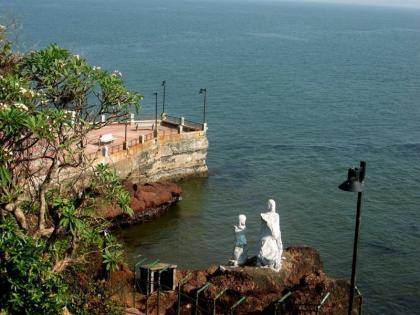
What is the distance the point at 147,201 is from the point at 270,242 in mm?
17327

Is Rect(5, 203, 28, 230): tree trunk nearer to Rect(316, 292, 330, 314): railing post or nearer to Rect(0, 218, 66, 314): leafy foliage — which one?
Rect(0, 218, 66, 314): leafy foliage

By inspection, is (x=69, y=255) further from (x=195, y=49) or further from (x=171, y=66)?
(x=195, y=49)

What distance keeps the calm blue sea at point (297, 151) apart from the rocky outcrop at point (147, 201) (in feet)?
2.34

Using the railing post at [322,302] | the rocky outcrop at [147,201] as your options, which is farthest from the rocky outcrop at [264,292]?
the rocky outcrop at [147,201]

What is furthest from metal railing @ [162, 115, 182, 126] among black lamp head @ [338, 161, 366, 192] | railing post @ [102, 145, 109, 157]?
black lamp head @ [338, 161, 366, 192]

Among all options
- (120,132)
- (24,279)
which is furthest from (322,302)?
(120,132)

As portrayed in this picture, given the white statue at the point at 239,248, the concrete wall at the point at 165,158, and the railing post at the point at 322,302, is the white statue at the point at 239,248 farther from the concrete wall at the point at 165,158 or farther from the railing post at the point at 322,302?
the concrete wall at the point at 165,158

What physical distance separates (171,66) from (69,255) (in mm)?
97099

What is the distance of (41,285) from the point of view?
14.5 meters

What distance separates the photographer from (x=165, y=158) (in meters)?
50.5

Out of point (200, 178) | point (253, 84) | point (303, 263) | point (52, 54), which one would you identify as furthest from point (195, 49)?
point (52, 54)

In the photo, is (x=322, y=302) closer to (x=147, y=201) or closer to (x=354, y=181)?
(x=354, y=181)

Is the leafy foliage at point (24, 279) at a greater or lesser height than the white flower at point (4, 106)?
lesser

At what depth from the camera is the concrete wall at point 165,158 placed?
46812 mm
